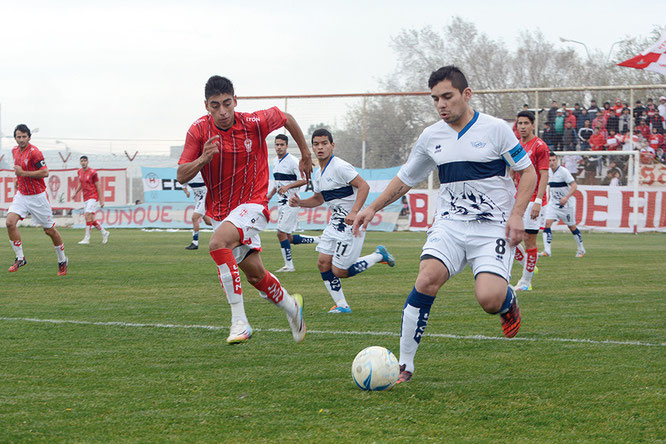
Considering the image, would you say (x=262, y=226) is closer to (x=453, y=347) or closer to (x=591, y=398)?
(x=453, y=347)

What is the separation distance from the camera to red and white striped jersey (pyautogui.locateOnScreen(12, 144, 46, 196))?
42.7ft

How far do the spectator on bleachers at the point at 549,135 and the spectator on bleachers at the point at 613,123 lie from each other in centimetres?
183

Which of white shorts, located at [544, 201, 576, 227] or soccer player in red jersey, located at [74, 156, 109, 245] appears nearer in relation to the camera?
white shorts, located at [544, 201, 576, 227]

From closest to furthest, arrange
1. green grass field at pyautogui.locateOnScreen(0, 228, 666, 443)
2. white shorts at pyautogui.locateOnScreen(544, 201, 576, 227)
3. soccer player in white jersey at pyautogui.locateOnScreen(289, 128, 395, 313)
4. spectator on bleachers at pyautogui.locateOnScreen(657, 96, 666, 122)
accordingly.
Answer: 1. green grass field at pyautogui.locateOnScreen(0, 228, 666, 443)
2. soccer player in white jersey at pyautogui.locateOnScreen(289, 128, 395, 313)
3. white shorts at pyautogui.locateOnScreen(544, 201, 576, 227)
4. spectator on bleachers at pyautogui.locateOnScreen(657, 96, 666, 122)

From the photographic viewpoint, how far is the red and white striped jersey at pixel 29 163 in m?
13.0

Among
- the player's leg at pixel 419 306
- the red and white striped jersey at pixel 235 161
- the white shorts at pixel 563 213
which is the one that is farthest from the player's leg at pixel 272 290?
the white shorts at pixel 563 213

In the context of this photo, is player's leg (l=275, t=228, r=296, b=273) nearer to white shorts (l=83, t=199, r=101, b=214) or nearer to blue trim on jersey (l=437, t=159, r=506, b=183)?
blue trim on jersey (l=437, t=159, r=506, b=183)

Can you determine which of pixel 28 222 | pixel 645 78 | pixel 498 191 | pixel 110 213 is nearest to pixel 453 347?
pixel 498 191

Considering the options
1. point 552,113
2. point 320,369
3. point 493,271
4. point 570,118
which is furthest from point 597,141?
point 320,369

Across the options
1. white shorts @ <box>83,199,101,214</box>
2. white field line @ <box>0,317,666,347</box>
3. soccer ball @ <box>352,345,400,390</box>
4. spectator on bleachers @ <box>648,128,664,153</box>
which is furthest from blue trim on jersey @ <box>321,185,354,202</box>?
spectator on bleachers @ <box>648,128,664,153</box>

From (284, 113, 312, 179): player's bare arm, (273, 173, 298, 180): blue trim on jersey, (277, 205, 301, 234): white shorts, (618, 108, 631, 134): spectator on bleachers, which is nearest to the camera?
(284, 113, 312, 179): player's bare arm

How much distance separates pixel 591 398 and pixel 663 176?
22421mm

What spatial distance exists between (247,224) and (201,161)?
2.62 ft

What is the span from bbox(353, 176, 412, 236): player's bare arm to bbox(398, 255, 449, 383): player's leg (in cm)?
50
